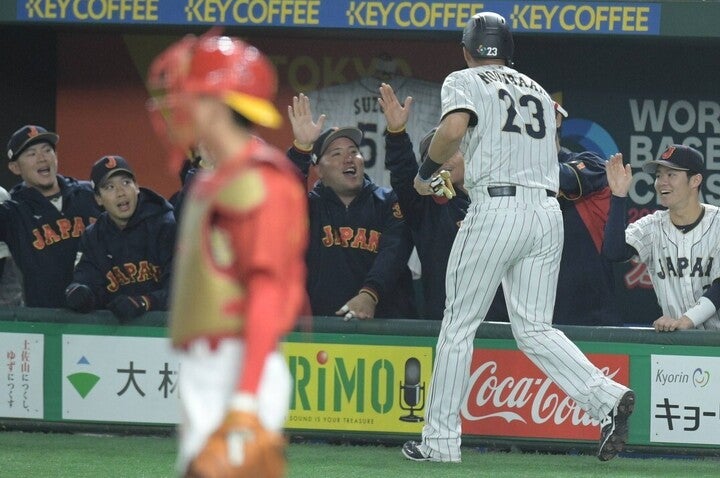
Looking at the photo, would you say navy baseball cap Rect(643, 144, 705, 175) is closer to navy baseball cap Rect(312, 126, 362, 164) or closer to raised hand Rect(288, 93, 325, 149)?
navy baseball cap Rect(312, 126, 362, 164)

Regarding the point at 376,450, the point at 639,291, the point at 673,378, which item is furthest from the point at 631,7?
the point at 376,450

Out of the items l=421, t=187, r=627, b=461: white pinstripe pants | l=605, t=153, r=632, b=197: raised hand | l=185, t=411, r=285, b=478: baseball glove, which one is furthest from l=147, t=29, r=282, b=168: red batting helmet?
l=605, t=153, r=632, b=197: raised hand

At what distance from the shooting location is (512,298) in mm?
5352

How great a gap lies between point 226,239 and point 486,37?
3011 millimetres

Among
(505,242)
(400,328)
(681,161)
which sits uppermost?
(681,161)

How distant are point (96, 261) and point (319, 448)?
140 centimetres

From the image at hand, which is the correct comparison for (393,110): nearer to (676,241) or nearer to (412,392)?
(412,392)

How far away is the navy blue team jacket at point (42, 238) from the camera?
6.63 m

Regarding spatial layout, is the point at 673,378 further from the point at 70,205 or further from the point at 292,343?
the point at 70,205

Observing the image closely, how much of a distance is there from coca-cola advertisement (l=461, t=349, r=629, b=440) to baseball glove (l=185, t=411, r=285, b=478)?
12.1ft

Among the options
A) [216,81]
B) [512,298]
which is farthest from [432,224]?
[216,81]

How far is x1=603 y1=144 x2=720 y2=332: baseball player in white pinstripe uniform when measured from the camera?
5.90m

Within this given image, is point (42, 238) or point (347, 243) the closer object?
point (347, 243)

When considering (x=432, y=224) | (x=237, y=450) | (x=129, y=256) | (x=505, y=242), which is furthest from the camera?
(x=129, y=256)
